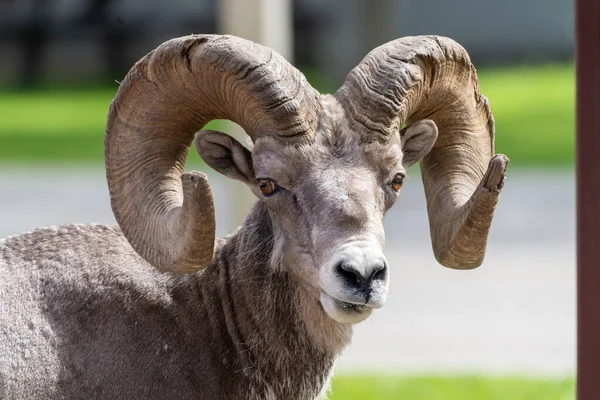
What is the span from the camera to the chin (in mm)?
5781

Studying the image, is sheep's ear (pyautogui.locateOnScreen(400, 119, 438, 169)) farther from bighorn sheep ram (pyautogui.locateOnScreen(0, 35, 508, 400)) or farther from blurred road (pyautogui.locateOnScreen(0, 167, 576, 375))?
A: blurred road (pyautogui.locateOnScreen(0, 167, 576, 375))

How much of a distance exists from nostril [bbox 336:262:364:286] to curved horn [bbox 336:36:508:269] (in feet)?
2.98

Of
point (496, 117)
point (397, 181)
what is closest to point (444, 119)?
point (397, 181)

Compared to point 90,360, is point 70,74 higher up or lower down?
higher up

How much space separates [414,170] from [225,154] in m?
20.3

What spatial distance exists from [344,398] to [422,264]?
6925 millimetres

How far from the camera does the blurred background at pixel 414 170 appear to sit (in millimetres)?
12305

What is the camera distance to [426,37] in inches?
265

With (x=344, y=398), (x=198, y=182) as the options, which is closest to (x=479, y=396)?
(x=344, y=398)

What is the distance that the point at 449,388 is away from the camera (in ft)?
37.3

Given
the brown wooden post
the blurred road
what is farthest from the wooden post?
the brown wooden post

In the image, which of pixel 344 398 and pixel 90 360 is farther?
pixel 344 398

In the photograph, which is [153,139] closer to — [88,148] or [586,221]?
[586,221]

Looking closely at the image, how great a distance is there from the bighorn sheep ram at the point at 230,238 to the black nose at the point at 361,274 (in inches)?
11.2
